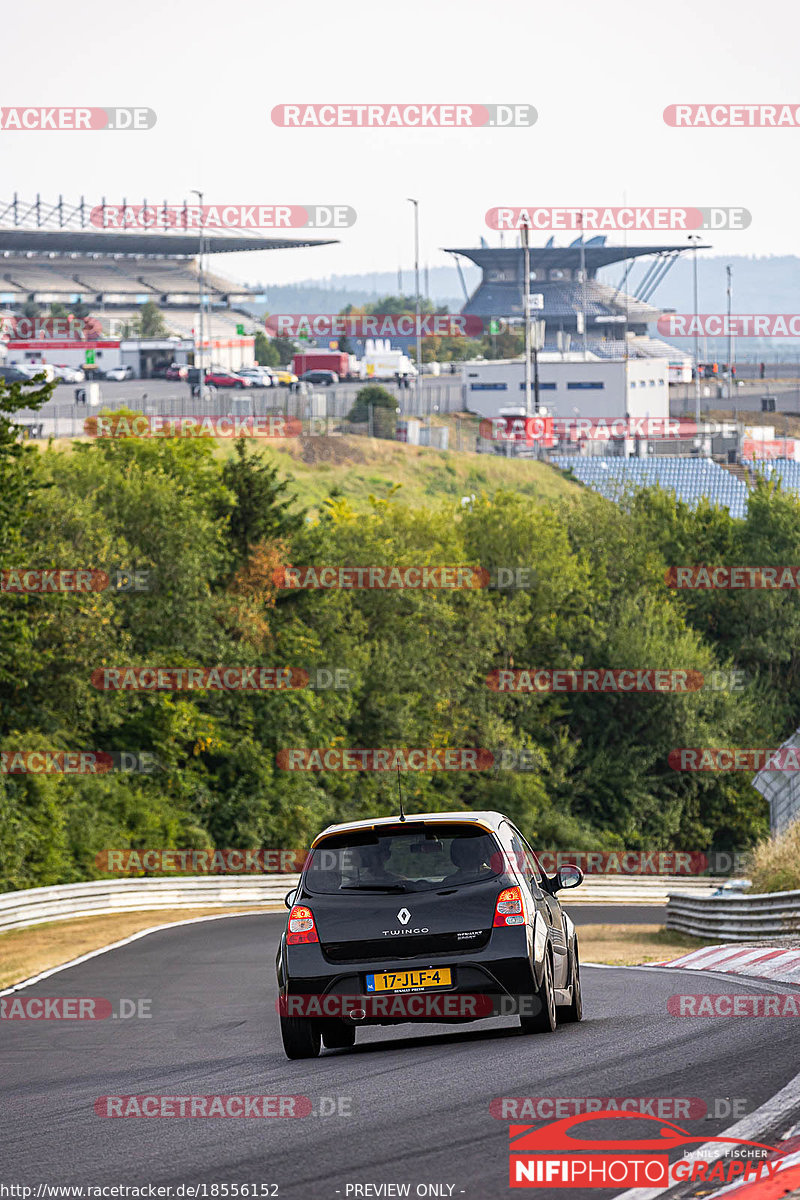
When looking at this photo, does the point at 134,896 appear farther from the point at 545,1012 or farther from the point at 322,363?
the point at 322,363

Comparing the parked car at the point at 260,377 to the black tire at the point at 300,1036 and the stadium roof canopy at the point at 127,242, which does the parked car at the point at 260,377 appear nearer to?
the stadium roof canopy at the point at 127,242

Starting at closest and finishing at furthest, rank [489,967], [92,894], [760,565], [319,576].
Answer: [489,967] → [92,894] → [319,576] → [760,565]

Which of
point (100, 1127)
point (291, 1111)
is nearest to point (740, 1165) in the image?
point (291, 1111)

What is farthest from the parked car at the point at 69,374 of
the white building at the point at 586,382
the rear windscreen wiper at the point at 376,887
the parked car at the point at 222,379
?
the rear windscreen wiper at the point at 376,887

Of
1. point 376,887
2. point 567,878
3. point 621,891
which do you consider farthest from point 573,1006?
point 621,891

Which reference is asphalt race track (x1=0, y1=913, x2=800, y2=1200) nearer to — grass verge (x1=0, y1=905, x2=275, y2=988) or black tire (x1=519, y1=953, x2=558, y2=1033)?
black tire (x1=519, y1=953, x2=558, y2=1033)

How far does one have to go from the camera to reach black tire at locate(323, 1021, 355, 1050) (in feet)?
32.2

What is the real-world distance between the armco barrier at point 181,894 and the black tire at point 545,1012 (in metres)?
19.6

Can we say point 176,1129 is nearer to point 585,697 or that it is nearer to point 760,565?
point 585,697

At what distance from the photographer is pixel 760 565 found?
68.6 metres

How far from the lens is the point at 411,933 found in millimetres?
9234

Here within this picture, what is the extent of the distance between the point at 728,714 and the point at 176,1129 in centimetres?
5365

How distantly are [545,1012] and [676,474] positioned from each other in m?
83.4

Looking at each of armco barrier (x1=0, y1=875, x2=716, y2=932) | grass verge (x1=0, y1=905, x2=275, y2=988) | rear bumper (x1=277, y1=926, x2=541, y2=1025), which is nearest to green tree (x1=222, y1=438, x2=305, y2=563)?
armco barrier (x1=0, y1=875, x2=716, y2=932)
